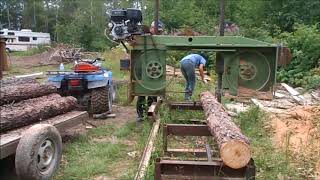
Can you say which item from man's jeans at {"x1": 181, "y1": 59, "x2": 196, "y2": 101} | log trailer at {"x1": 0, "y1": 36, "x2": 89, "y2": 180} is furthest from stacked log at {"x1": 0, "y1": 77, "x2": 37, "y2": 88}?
man's jeans at {"x1": 181, "y1": 59, "x2": 196, "y2": 101}

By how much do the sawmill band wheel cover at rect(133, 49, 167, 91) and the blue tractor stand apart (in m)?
1.24

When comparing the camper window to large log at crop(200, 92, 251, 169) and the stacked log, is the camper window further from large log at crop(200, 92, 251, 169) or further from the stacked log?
large log at crop(200, 92, 251, 169)

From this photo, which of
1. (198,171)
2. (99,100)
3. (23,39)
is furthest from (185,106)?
(23,39)

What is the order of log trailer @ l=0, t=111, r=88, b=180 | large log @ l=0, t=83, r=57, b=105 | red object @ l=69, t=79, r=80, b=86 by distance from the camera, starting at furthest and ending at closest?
red object @ l=69, t=79, r=80, b=86, large log @ l=0, t=83, r=57, b=105, log trailer @ l=0, t=111, r=88, b=180

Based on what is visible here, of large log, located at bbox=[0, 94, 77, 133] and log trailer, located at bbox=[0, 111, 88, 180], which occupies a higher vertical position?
large log, located at bbox=[0, 94, 77, 133]

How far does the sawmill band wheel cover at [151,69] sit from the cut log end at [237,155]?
421 cm

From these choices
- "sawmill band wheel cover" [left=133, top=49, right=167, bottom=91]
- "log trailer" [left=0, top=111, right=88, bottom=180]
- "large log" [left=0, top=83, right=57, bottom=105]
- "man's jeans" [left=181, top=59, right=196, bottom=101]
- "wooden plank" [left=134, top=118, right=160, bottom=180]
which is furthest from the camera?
"man's jeans" [left=181, top=59, right=196, bottom=101]

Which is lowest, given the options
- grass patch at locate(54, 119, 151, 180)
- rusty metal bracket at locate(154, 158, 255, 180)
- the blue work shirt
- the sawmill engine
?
grass patch at locate(54, 119, 151, 180)

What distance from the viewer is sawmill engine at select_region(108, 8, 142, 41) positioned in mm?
8433

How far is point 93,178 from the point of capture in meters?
5.75

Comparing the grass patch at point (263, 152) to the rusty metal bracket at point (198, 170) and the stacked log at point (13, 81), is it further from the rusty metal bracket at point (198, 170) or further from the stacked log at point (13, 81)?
the stacked log at point (13, 81)

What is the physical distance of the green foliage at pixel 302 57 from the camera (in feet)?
53.5

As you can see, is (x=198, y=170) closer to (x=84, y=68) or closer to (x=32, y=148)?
(x=32, y=148)

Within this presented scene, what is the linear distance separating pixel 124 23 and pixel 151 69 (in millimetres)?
1061
